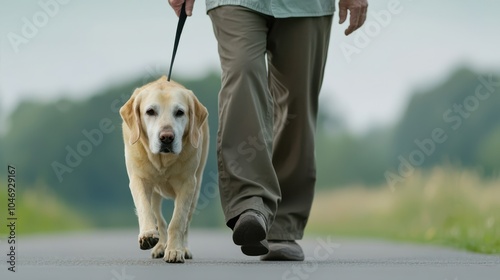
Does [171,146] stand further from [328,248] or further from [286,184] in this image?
[328,248]

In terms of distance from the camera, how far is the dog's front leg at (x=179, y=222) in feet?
21.1

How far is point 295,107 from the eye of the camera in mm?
6734

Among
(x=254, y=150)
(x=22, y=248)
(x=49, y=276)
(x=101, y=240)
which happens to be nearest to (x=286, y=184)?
(x=254, y=150)

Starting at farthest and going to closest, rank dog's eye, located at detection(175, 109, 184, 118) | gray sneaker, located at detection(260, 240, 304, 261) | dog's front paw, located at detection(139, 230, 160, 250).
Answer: gray sneaker, located at detection(260, 240, 304, 261) → dog's eye, located at detection(175, 109, 184, 118) → dog's front paw, located at detection(139, 230, 160, 250)

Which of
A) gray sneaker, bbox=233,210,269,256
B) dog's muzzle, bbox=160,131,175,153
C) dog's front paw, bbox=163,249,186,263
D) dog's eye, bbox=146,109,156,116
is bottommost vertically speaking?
dog's front paw, bbox=163,249,186,263

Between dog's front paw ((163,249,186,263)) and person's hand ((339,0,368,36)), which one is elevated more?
person's hand ((339,0,368,36))

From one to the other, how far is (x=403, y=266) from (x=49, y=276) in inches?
77.0

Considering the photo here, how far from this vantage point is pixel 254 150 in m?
6.24

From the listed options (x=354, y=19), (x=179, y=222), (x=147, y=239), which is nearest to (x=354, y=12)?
(x=354, y=19)

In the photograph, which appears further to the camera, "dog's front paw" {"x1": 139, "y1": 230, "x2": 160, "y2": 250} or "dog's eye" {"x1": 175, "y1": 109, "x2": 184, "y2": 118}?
"dog's eye" {"x1": 175, "y1": 109, "x2": 184, "y2": 118}

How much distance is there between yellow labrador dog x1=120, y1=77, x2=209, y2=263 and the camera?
641 centimetres

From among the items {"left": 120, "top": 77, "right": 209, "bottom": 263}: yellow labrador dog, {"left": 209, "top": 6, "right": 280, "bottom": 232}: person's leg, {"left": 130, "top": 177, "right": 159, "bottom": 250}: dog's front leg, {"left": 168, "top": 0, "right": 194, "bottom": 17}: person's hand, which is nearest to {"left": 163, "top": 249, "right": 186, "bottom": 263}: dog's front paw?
{"left": 120, "top": 77, "right": 209, "bottom": 263}: yellow labrador dog

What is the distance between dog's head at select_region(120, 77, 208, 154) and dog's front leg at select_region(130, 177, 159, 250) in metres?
0.24

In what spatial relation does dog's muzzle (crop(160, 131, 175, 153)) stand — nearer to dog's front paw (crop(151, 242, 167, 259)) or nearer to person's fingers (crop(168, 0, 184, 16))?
person's fingers (crop(168, 0, 184, 16))
